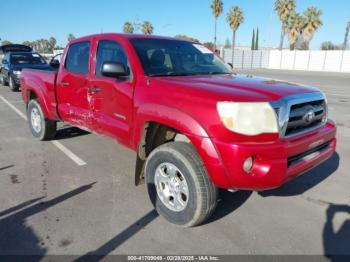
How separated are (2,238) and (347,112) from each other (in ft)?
30.7

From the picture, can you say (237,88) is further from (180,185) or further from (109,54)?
(109,54)

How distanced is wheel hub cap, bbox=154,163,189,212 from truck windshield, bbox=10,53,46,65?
45.7 ft

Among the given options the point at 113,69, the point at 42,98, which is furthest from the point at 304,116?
the point at 42,98

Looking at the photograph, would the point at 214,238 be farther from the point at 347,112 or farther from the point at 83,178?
the point at 347,112

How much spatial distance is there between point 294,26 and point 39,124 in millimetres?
54202

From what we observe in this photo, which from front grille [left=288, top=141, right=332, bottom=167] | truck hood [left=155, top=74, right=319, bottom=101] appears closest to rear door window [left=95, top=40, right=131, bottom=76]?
truck hood [left=155, top=74, right=319, bottom=101]

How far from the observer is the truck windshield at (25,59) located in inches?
591

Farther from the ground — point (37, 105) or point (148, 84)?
point (148, 84)

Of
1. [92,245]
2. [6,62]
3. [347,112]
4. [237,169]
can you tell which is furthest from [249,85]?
[6,62]

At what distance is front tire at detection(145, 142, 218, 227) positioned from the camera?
293 centimetres

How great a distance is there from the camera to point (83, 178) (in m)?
4.39

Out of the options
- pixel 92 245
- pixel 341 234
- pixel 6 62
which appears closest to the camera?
pixel 92 245

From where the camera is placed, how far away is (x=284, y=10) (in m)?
53.5

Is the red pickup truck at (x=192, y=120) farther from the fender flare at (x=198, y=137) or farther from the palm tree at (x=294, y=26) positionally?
the palm tree at (x=294, y=26)
